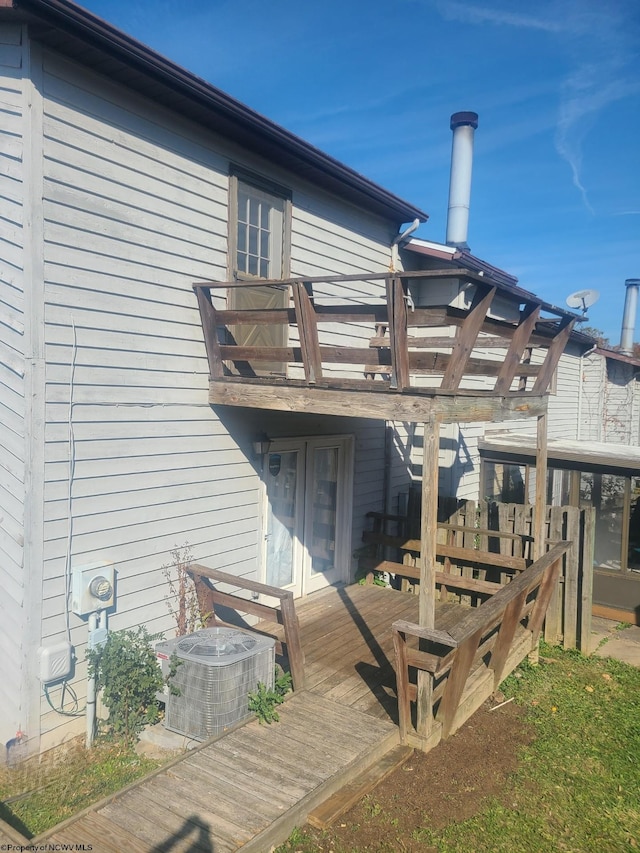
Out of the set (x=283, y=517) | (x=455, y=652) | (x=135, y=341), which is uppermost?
(x=135, y=341)

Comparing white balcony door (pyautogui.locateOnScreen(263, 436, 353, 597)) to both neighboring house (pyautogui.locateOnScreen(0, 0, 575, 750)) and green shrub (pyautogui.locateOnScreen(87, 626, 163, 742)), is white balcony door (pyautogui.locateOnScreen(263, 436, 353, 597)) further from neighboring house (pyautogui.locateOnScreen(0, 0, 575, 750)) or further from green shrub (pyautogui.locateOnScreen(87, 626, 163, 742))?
green shrub (pyautogui.locateOnScreen(87, 626, 163, 742))

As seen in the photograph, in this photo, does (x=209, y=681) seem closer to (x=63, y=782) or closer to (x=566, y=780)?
(x=63, y=782)

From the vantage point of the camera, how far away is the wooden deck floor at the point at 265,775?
3.54m

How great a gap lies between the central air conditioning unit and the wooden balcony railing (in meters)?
2.29

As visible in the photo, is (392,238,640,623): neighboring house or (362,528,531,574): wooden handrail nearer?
(362,528,531,574): wooden handrail

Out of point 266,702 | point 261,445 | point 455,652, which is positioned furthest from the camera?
point 261,445

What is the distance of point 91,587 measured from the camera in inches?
190

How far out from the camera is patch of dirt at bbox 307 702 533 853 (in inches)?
152

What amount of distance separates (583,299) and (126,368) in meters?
10.7

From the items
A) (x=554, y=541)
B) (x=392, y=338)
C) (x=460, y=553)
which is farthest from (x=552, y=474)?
(x=392, y=338)

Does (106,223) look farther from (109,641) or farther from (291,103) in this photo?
(291,103)

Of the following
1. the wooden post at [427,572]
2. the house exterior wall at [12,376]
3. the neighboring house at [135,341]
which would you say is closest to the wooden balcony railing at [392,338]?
the neighboring house at [135,341]

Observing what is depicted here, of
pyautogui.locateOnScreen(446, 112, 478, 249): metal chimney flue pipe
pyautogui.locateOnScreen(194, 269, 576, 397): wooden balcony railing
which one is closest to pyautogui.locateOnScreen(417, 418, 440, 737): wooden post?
pyautogui.locateOnScreen(194, 269, 576, 397): wooden balcony railing

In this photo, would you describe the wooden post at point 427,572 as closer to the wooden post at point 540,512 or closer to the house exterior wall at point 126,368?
the house exterior wall at point 126,368
